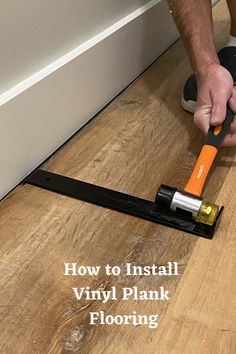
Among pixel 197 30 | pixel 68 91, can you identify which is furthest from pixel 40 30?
pixel 197 30

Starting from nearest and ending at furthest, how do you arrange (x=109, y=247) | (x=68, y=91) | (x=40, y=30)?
(x=109, y=247) → (x=40, y=30) → (x=68, y=91)

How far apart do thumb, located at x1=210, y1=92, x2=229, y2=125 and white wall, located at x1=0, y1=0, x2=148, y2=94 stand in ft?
1.07

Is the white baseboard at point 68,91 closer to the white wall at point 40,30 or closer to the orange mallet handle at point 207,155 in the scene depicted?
the white wall at point 40,30

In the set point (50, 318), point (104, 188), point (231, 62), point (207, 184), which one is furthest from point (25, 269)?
point (231, 62)

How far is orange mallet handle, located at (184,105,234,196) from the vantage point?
791mm

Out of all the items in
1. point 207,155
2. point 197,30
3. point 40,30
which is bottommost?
point 207,155

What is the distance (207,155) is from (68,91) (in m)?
0.32

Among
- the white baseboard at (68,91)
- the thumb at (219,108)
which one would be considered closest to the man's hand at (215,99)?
the thumb at (219,108)

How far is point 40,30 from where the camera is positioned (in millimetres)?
837

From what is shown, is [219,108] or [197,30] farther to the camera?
[197,30]

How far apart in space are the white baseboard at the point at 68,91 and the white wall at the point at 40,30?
0.06 ft

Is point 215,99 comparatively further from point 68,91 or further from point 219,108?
point 68,91

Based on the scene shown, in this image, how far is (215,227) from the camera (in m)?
0.77

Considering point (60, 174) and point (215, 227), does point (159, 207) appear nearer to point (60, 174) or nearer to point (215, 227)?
point (215, 227)
